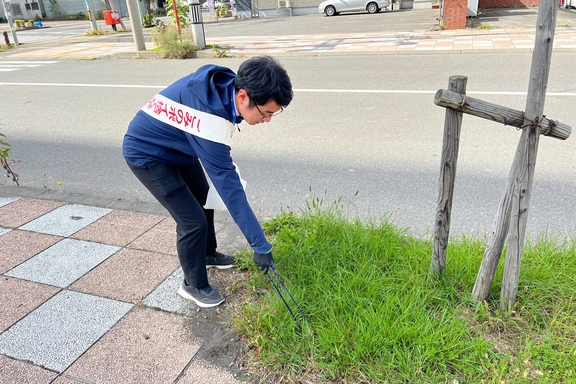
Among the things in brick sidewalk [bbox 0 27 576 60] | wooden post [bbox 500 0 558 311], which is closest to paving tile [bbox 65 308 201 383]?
wooden post [bbox 500 0 558 311]

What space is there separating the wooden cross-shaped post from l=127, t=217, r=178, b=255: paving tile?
197 cm

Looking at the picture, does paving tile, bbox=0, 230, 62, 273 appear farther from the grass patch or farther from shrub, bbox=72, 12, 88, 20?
shrub, bbox=72, 12, 88, 20

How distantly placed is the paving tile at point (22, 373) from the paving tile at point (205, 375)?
26.8 inches

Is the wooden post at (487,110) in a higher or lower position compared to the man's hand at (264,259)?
higher

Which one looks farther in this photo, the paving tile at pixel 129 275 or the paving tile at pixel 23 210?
the paving tile at pixel 23 210

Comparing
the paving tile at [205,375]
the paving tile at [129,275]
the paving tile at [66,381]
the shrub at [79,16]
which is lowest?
the paving tile at [205,375]

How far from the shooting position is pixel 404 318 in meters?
2.26

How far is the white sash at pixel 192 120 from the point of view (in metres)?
2.09

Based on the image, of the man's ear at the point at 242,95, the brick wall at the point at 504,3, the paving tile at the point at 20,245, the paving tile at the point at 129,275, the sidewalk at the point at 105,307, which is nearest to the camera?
the man's ear at the point at 242,95

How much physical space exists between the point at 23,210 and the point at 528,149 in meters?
4.17

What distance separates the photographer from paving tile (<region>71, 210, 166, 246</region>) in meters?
3.54

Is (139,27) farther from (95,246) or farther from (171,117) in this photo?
(171,117)

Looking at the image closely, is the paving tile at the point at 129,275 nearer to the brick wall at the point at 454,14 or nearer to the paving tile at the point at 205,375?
the paving tile at the point at 205,375

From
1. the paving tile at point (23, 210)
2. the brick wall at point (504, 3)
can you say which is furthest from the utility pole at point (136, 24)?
the brick wall at point (504, 3)
